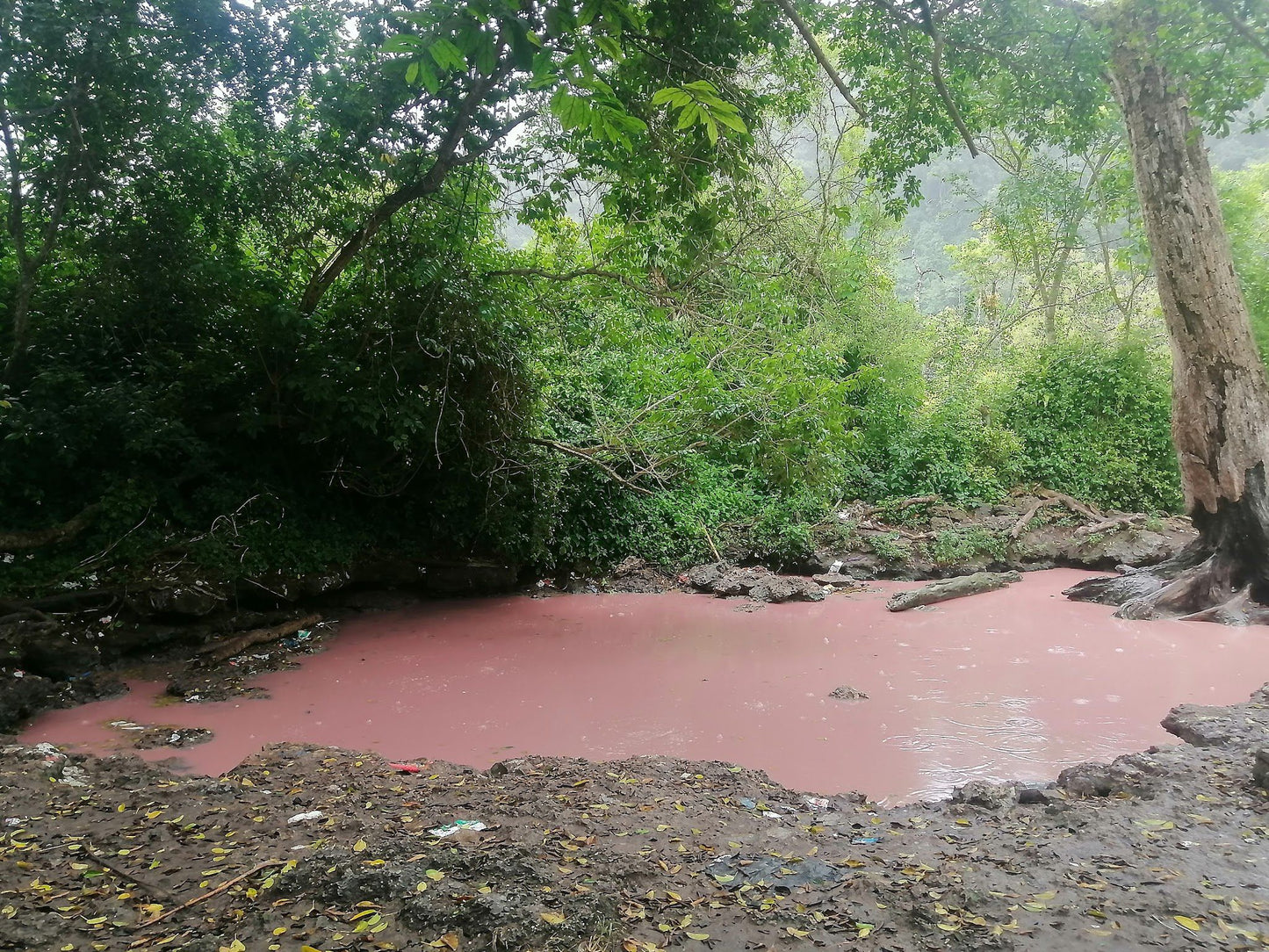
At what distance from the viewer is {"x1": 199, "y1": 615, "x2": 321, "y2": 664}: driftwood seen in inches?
246

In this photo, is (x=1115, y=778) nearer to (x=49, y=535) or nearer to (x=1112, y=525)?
(x=49, y=535)

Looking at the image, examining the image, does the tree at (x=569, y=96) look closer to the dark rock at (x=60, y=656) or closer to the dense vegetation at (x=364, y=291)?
the dense vegetation at (x=364, y=291)

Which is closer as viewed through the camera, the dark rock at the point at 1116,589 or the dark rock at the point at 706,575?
the dark rock at the point at 1116,589

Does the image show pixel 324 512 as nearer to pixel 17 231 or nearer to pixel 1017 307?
pixel 17 231

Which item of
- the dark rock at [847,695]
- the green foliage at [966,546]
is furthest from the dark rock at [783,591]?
the dark rock at [847,695]

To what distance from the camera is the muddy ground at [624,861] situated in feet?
6.54

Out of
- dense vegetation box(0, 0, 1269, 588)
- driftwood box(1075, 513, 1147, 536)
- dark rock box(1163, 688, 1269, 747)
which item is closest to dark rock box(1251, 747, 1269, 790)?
dark rock box(1163, 688, 1269, 747)


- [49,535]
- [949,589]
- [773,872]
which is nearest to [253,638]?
[49,535]

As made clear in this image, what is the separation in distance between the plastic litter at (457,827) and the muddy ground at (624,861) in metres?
0.03

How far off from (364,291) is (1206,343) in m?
7.91

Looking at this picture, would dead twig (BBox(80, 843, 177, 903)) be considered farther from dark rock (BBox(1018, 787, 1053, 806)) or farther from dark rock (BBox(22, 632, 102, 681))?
dark rock (BBox(22, 632, 102, 681))

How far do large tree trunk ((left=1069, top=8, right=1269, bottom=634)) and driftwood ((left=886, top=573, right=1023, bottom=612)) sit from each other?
218 cm

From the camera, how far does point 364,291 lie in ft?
22.3

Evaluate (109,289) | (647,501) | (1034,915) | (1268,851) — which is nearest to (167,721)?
A: (109,289)
